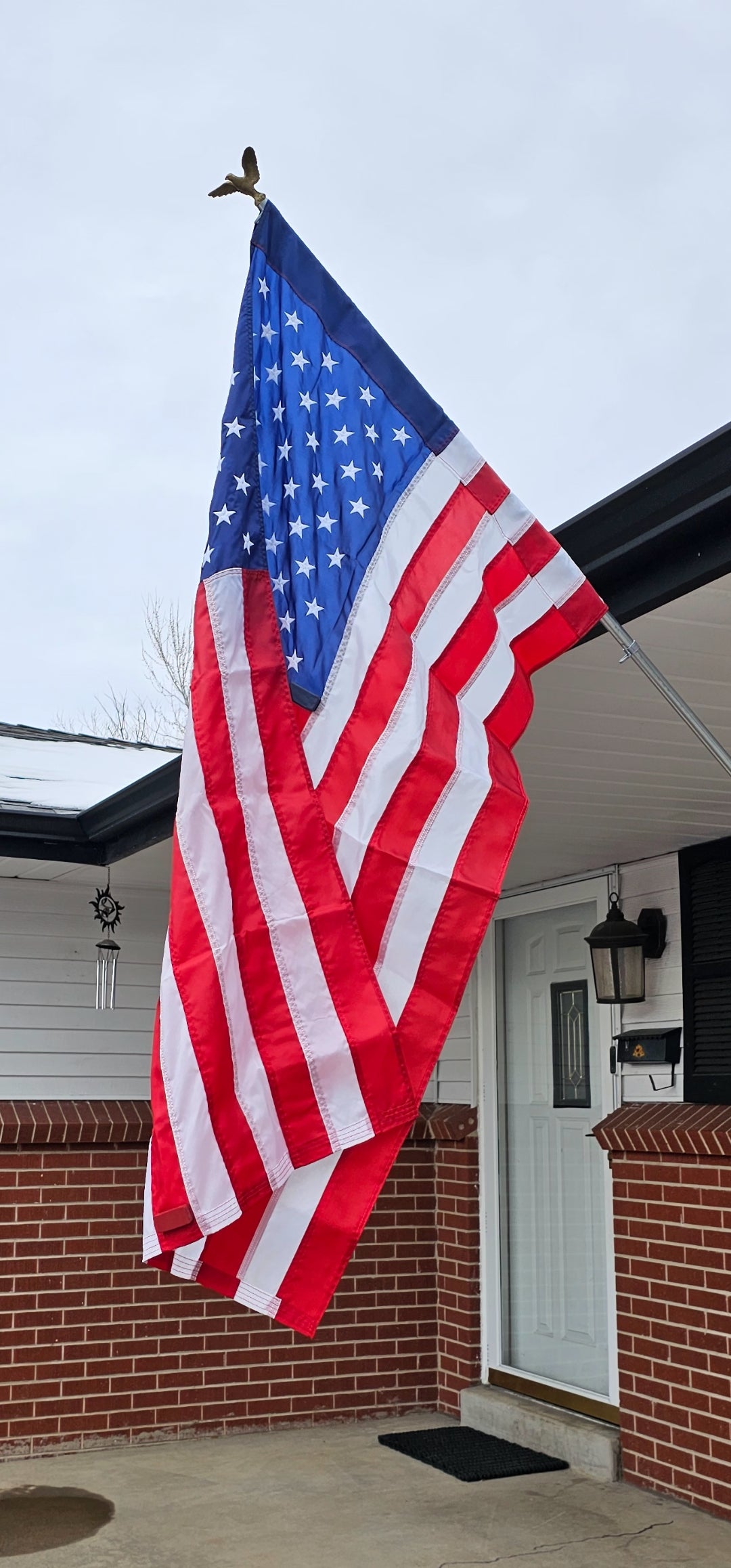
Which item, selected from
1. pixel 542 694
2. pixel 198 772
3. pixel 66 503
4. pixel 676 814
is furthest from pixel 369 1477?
pixel 66 503

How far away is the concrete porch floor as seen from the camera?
191 inches

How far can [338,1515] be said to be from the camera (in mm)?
5324

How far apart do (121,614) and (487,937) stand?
117 feet

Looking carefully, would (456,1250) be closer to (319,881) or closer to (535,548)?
(319,881)

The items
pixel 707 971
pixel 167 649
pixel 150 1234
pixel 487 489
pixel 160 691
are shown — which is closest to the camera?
pixel 150 1234

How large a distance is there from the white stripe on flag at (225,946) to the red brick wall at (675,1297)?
313 cm

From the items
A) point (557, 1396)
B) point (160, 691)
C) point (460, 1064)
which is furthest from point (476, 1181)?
point (160, 691)

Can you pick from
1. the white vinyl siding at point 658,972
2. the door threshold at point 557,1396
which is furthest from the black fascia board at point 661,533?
the door threshold at point 557,1396

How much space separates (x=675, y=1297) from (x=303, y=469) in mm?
3987

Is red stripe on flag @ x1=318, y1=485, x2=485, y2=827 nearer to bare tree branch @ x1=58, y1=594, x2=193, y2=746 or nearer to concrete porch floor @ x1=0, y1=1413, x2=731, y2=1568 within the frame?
concrete porch floor @ x1=0, y1=1413, x2=731, y2=1568

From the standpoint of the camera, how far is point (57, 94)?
27109 mm

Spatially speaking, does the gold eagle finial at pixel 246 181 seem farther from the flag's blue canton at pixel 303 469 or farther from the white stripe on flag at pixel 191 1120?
the white stripe on flag at pixel 191 1120

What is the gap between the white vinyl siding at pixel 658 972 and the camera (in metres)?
5.89

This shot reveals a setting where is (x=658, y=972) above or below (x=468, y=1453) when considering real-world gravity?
above
